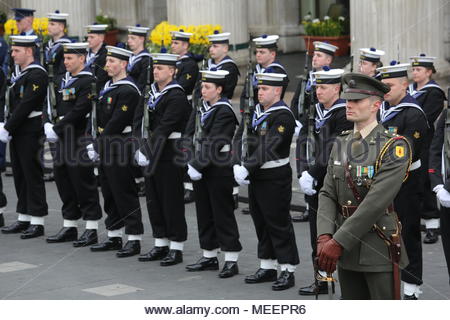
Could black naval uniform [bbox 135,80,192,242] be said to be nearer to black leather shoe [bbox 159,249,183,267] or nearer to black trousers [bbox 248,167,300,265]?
black leather shoe [bbox 159,249,183,267]

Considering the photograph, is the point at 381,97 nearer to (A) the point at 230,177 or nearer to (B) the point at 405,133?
(B) the point at 405,133

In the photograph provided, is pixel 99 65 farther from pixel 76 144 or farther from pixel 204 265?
pixel 204 265

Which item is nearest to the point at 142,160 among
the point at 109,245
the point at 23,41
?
the point at 109,245

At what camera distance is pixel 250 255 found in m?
10.4

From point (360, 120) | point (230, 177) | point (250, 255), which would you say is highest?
point (360, 120)

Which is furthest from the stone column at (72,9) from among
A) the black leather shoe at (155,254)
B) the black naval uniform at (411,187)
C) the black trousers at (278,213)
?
the black naval uniform at (411,187)

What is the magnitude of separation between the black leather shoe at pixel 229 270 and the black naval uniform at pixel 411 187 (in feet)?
5.48

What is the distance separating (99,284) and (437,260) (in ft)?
9.91

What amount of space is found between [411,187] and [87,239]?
372 cm

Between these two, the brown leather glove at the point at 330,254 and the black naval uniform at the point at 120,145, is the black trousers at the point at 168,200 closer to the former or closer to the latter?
the black naval uniform at the point at 120,145

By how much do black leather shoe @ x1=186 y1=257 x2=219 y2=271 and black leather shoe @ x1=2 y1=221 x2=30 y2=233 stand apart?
2.56 metres

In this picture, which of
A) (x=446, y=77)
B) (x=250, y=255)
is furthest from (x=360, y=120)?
(x=446, y=77)

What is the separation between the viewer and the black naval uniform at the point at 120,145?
1038 cm

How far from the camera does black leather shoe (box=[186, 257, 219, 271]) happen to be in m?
9.77
